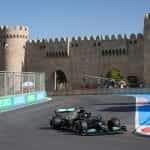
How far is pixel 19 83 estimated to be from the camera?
3362 cm

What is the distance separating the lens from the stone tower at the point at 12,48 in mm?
67250

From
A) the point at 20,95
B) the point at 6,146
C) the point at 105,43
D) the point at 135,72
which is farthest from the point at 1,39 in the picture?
the point at 6,146

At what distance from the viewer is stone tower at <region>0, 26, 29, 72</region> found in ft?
221

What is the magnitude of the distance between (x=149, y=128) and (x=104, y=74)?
152 feet

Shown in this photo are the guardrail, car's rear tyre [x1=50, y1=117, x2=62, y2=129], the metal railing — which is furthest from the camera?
the guardrail

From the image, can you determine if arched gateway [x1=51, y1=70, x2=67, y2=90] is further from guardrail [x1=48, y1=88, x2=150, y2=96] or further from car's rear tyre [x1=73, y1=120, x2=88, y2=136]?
car's rear tyre [x1=73, y1=120, x2=88, y2=136]

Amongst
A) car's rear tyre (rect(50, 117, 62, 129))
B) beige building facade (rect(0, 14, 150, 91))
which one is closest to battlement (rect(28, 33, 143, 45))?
beige building facade (rect(0, 14, 150, 91))

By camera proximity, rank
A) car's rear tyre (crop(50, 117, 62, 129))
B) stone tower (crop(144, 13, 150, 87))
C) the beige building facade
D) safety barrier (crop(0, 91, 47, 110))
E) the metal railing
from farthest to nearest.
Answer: the beige building facade, stone tower (crop(144, 13, 150, 87)), the metal railing, safety barrier (crop(0, 91, 47, 110)), car's rear tyre (crop(50, 117, 62, 129))

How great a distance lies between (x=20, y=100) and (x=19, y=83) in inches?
45.5

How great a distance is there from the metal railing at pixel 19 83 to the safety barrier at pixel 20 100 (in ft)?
1.01

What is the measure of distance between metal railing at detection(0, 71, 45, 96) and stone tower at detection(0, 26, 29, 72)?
27057mm

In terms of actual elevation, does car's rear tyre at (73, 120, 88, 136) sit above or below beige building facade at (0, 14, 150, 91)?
below

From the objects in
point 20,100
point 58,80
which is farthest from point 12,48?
point 20,100

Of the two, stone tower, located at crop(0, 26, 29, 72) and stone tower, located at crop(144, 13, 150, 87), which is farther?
stone tower, located at crop(0, 26, 29, 72)
